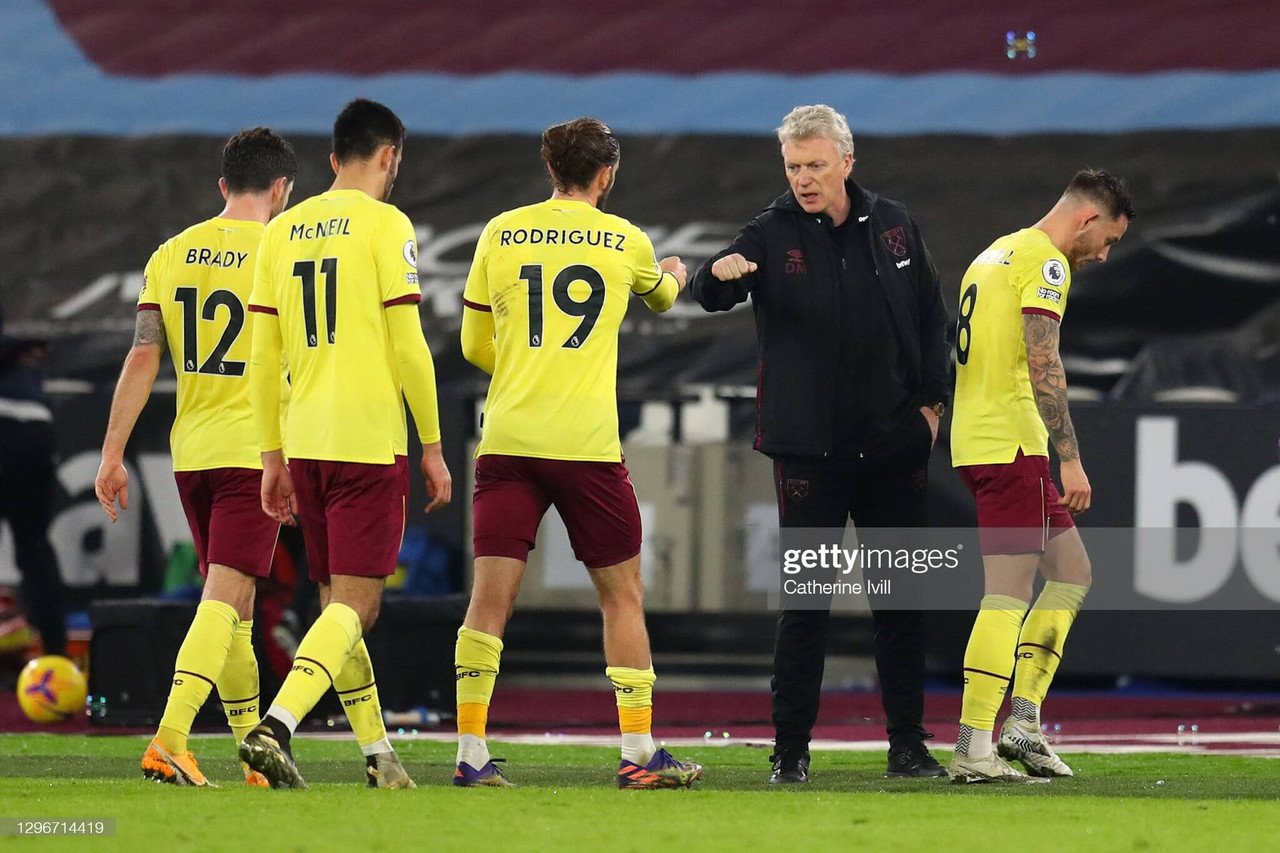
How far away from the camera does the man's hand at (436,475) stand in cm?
611

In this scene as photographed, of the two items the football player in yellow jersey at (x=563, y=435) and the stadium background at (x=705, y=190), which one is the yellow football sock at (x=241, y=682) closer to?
the football player in yellow jersey at (x=563, y=435)

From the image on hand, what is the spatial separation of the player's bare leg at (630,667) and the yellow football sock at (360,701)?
78 cm

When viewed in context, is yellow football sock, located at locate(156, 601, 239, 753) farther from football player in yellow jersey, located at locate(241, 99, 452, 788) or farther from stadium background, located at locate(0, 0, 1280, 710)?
stadium background, located at locate(0, 0, 1280, 710)

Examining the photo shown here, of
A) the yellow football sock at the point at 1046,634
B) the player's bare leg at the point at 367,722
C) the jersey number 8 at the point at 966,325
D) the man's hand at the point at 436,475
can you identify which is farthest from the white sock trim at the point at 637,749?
the jersey number 8 at the point at 966,325

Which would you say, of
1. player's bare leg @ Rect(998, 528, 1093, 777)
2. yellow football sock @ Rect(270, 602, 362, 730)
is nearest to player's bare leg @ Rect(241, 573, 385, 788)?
yellow football sock @ Rect(270, 602, 362, 730)

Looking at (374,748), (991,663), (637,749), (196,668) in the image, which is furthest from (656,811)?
(196,668)

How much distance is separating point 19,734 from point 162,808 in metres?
3.97

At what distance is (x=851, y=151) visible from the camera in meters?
6.97

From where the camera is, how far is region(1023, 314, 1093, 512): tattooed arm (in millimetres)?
6734

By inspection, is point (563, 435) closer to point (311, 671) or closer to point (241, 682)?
point (311, 671)

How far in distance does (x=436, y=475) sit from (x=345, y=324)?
1.85 ft

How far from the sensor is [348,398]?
6.19 meters

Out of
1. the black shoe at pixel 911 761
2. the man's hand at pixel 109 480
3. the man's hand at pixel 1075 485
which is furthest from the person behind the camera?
the black shoe at pixel 911 761

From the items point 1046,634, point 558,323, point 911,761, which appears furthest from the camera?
point 1046,634
